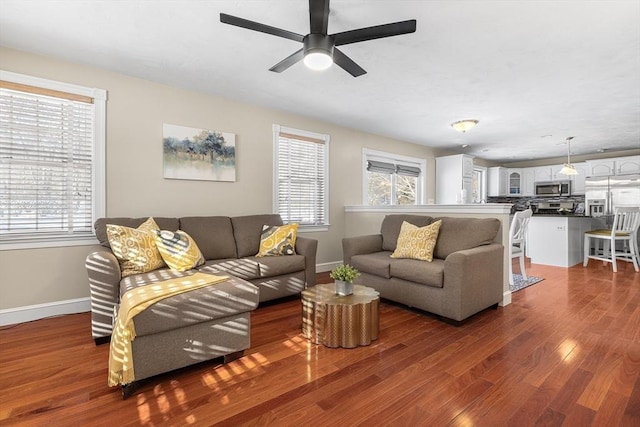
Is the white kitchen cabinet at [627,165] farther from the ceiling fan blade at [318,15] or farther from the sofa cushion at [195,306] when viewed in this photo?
the sofa cushion at [195,306]

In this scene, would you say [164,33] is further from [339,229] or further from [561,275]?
[561,275]

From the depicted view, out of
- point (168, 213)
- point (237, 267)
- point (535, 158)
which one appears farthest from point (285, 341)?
point (535, 158)

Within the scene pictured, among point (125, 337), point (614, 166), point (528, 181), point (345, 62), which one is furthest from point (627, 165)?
point (125, 337)

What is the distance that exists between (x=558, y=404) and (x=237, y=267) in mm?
2618

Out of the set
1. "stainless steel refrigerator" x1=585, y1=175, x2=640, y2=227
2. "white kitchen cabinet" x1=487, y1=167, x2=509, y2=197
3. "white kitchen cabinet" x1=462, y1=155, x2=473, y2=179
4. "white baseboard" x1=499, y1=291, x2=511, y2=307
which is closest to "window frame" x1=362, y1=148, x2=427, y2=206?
"white kitchen cabinet" x1=462, y1=155, x2=473, y2=179

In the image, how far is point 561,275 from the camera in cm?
467

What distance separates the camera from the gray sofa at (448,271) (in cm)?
272

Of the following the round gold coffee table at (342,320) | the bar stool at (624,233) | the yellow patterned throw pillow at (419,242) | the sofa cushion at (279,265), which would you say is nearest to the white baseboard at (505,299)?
the yellow patterned throw pillow at (419,242)

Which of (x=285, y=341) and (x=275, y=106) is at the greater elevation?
(x=275, y=106)

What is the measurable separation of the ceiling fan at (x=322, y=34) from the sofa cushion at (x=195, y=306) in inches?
66.4

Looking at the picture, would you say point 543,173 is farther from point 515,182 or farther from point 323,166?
point 323,166

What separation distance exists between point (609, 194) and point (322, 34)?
7.89 metres

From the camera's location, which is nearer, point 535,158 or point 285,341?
point 285,341

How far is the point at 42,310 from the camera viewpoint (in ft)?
9.46
